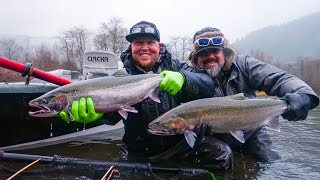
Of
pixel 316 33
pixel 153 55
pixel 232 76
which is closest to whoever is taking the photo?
pixel 153 55

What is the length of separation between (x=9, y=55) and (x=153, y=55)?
64.4 meters

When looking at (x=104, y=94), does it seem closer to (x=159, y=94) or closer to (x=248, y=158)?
(x=159, y=94)

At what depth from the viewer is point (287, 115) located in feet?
12.4

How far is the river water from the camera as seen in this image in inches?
156

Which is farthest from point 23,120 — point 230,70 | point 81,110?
point 230,70

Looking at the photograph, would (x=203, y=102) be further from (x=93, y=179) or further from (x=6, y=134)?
(x=6, y=134)

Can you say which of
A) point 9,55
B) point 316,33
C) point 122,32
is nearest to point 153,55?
point 122,32

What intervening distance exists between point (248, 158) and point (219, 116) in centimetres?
194

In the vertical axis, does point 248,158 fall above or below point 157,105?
below

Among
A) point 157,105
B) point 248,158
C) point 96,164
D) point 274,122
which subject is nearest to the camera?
point 96,164

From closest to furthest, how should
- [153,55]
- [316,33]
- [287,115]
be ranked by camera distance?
[287,115]
[153,55]
[316,33]

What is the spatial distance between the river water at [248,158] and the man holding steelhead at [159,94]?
1.94ft

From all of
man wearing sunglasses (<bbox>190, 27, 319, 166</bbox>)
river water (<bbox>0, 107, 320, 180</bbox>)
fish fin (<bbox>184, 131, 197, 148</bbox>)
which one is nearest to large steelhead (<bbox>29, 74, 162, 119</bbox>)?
fish fin (<bbox>184, 131, 197, 148</bbox>)

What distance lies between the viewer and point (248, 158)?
16.9 ft
